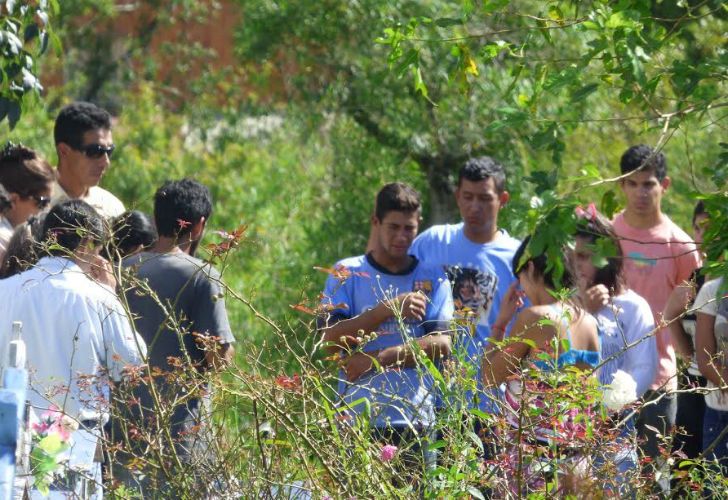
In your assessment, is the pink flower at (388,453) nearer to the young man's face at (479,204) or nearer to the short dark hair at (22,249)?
the short dark hair at (22,249)

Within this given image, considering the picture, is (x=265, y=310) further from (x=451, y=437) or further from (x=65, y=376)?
(x=451, y=437)

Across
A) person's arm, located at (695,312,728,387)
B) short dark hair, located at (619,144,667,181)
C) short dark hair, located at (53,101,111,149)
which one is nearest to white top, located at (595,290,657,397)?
person's arm, located at (695,312,728,387)

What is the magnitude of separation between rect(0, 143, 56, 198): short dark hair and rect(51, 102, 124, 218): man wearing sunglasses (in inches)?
7.7

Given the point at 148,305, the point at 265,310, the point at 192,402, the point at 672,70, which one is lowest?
the point at 265,310

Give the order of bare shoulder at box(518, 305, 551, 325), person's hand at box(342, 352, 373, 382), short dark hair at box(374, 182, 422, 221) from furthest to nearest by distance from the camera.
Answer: short dark hair at box(374, 182, 422, 221) < person's hand at box(342, 352, 373, 382) < bare shoulder at box(518, 305, 551, 325)

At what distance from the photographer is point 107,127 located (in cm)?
648

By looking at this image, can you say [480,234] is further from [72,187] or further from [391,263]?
[72,187]

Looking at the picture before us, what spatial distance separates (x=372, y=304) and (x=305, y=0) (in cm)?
519

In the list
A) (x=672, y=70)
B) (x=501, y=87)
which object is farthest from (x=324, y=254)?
(x=672, y=70)

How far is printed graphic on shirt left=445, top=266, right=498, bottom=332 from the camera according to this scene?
6.04 m

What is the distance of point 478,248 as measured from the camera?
618 cm

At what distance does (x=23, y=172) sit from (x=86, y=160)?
1.17 ft

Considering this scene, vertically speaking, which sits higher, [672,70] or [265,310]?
[672,70]

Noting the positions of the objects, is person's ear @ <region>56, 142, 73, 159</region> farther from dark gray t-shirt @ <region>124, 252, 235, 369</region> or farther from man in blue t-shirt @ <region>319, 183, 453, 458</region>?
man in blue t-shirt @ <region>319, 183, 453, 458</region>
